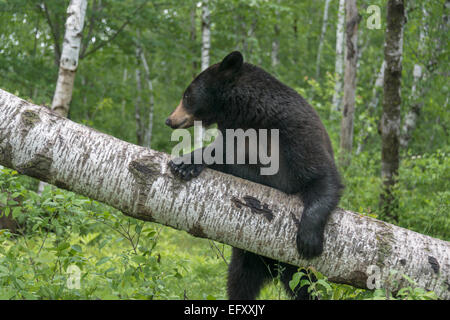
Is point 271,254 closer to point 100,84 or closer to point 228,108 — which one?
point 228,108

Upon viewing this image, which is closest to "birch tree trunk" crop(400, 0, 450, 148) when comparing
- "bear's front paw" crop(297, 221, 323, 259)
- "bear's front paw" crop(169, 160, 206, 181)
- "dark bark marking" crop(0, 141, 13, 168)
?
"bear's front paw" crop(297, 221, 323, 259)

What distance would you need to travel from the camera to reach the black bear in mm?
2543

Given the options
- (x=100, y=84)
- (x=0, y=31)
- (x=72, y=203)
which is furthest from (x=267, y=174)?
(x=100, y=84)

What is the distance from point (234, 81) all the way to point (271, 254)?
142cm

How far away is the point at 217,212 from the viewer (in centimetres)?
245

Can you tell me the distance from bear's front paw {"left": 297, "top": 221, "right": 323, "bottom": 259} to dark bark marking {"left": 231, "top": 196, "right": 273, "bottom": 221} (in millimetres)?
192

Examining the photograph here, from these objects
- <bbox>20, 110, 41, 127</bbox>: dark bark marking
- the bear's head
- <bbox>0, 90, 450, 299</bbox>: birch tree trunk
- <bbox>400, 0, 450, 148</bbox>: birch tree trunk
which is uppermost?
<bbox>400, 0, 450, 148</bbox>: birch tree trunk

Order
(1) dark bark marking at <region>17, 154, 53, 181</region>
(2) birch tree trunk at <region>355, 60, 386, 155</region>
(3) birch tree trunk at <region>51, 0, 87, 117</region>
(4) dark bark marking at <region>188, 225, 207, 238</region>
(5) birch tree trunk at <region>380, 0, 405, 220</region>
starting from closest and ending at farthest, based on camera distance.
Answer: (1) dark bark marking at <region>17, 154, 53, 181</region>, (4) dark bark marking at <region>188, 225, 207, 238</region>, (5) birch tree trunk at <region>380, 0, 405, 220</region>, (3) birch tree trunk at <region>51, 0, 87, 117</region>, (2) birch tree trunk at <region>355, 60, 386, 155</region>

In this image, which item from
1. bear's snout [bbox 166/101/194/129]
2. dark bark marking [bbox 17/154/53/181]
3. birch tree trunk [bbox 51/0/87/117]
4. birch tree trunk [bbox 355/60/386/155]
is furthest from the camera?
birch tree trunk [bbox 355/60/386/155]

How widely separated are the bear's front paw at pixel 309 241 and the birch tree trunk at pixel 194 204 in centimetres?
4

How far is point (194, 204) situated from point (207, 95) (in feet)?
4.09

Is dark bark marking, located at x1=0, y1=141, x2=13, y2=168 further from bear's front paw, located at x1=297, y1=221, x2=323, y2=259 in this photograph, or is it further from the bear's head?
bear's front paw, located at x1=297, y1=221, x2=323, y2=259
